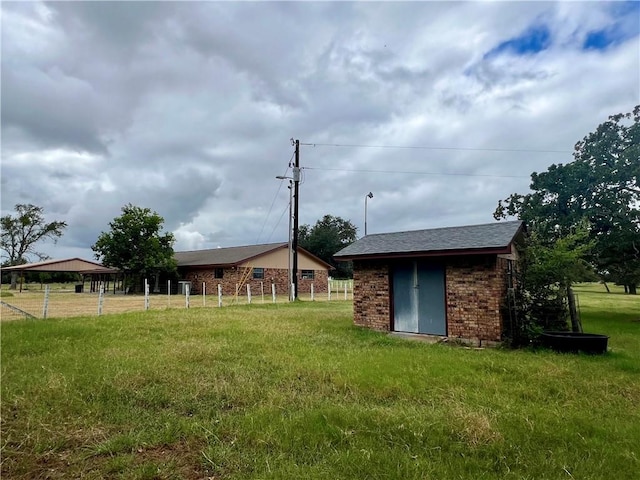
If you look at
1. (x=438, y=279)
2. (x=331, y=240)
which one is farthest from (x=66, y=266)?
(x=438, y=279)

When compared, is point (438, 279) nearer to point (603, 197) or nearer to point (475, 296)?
point (475, 296)

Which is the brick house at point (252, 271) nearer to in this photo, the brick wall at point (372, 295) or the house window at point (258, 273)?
the house window at point (258, 273)

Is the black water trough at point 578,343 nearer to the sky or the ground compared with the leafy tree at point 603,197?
nearer to the ground

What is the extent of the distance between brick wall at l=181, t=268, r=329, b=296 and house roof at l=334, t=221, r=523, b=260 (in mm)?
17247

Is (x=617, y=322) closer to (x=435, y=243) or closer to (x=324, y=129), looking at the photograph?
(x=435, y=243)

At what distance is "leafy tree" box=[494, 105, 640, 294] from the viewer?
13391 mm

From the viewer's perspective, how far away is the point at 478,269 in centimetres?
859

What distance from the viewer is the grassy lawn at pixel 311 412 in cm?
308

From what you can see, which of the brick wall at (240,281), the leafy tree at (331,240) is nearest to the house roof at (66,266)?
the brick wall at (240,281)

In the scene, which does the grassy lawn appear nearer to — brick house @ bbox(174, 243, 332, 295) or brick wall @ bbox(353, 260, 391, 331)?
brick wall @ bbox(353, 260, 391, 331)

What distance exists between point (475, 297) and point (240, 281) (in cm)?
2000

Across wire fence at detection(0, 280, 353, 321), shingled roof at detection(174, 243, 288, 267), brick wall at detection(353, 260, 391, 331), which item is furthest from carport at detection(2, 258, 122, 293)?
brick wall at detection(353, 260, 391, 331)

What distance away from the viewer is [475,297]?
859 cm

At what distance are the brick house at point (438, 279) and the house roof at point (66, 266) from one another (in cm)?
2990
